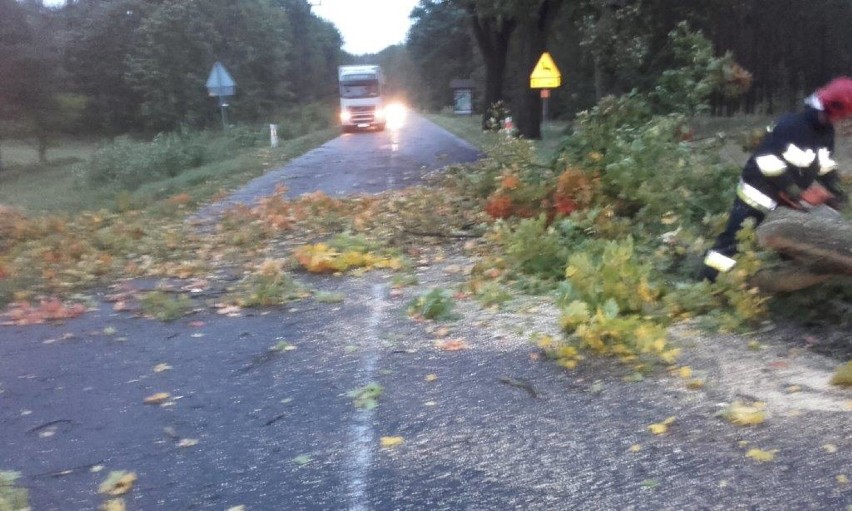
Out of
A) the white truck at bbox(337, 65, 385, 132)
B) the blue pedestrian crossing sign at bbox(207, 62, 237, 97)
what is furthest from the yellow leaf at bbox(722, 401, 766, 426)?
the white truck at bbox(337, 65, 385, 132)

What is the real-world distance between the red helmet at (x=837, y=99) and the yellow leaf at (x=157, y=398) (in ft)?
15.3

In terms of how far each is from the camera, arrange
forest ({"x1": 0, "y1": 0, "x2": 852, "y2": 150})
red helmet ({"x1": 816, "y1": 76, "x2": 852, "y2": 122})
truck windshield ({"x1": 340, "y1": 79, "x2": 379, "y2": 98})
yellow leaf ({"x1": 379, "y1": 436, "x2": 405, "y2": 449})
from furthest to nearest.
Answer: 1. truck windshield ({"x1": 340, "y1": 79, "x2": 379, "y2": 98})
2. forest ({"x1": 0, "y1": 0, "x2": 852, "y2": 150})
3. red helmet ({"x1": 816, "y1": 76, "x2": 852, "y2": 122})
4. yellow leaf ({"x1": 379, "y1": 436, "x2": 405, "y2": 449})

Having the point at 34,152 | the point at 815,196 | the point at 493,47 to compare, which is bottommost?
the point at 34,152

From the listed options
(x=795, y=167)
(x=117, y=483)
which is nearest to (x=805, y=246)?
(x=795, y=167)

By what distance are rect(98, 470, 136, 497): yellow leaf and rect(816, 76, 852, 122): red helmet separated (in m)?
4.91

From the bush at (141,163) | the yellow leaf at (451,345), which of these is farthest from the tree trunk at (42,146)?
the yellow leaf at (451,345)

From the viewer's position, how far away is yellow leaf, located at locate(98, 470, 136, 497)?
4.21 metres

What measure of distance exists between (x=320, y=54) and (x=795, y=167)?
7945 cm

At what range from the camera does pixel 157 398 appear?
213 inches

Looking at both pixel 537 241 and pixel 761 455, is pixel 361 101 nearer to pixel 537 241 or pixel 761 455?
pixel 537 241

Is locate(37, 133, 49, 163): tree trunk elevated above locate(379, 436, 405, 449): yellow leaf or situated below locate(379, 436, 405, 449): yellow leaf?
below

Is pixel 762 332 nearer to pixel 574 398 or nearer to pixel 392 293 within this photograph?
pixel 574 398

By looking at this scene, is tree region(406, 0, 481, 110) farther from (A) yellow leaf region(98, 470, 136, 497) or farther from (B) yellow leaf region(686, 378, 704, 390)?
(A) yellow leaf region(98, 470, 136, 497)

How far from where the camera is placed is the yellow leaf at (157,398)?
536 cm
